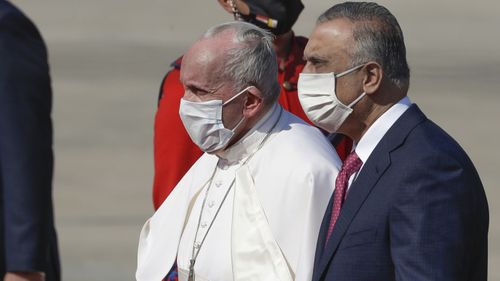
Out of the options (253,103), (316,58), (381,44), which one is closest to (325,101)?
(316,58)

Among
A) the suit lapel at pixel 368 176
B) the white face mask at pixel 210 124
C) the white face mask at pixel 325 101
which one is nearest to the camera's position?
the suit lapel at pixel 368 176

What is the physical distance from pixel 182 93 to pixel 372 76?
58.6 inches

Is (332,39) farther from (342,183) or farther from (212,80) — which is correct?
(212,80)

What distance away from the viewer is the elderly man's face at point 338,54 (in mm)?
4938

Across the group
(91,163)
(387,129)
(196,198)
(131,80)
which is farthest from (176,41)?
(387,129)

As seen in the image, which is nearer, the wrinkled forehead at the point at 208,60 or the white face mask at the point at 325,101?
the white face mask at the point at 325,101

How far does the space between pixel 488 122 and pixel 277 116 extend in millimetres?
5430

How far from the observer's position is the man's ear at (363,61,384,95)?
4.89 meters

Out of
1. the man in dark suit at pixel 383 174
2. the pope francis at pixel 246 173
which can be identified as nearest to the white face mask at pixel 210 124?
the pope francis at pixel 246 173

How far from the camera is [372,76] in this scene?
4898 mm

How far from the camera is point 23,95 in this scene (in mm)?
4152

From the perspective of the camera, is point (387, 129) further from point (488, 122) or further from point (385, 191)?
point (488, 122)

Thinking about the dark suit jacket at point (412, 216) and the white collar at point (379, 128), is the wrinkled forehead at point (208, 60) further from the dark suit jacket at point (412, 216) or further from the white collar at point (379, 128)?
the dark suit jacket at point (412, 216)

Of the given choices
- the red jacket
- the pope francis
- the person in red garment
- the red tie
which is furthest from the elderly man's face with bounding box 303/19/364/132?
the red jacket
